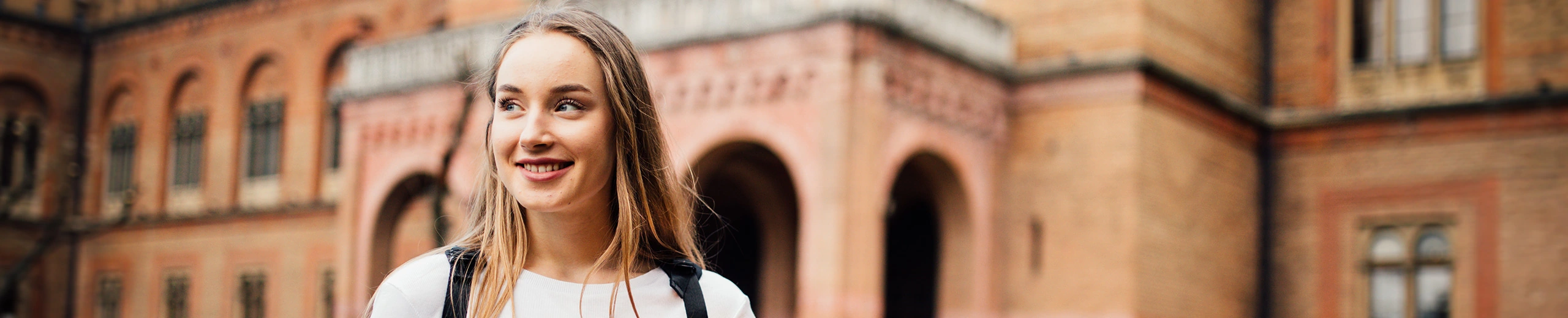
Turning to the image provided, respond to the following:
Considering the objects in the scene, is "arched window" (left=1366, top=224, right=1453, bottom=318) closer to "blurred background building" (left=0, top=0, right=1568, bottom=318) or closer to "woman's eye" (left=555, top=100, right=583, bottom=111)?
"blurred background building" (left=0, top=0, right=1568, bottom=318)

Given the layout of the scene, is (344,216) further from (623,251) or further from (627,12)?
(623,251)

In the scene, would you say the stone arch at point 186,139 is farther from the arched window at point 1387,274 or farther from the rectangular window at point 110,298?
the arched window at point 1387,274

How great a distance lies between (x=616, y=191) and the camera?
215 centimetres

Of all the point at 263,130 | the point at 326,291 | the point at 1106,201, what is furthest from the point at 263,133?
the point at 1106,201

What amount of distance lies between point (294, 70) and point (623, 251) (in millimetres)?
22093

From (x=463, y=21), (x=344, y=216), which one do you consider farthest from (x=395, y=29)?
(x=344, y=216)

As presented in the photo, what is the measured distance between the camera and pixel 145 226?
24.5 m

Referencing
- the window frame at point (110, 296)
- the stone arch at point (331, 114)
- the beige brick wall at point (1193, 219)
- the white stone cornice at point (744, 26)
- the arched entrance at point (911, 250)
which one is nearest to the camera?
the white stone cornice at point (744, 26)

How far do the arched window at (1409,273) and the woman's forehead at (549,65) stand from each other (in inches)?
577

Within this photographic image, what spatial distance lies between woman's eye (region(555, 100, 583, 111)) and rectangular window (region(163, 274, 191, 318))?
77.0ft

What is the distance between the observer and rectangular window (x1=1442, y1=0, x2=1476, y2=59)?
15.3 metres

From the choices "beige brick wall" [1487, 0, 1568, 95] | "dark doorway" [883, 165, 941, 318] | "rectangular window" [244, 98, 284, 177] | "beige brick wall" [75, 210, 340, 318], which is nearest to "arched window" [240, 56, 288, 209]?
"rectangular window" [244, 98, 284, 177]

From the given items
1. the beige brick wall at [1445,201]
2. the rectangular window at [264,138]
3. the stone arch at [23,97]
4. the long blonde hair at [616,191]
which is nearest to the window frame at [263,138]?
the rectangular window at [264,138]

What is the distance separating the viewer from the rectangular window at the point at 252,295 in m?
22.6
